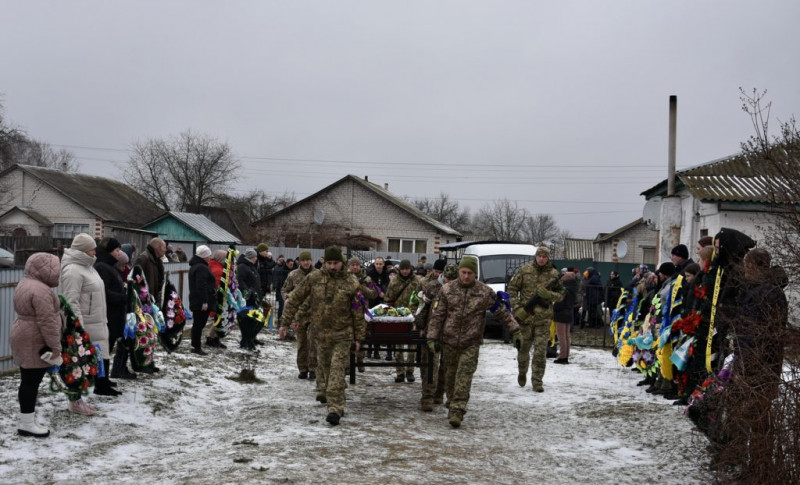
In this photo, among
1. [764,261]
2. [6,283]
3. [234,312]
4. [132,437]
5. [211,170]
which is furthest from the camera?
[211,170]

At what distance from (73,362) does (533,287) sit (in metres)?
6.42

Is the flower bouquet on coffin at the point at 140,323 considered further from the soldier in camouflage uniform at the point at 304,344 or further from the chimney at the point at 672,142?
the chimney at the point at 672,142

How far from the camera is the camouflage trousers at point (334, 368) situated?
27.8 feet

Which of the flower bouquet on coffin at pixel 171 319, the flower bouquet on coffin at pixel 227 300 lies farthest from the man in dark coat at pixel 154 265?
the flower bouquet on coffin at pixel 227 300

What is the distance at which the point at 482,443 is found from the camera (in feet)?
25.7

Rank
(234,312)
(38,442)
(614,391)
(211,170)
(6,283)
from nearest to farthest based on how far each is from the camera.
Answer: (38,442) < (6,283) < (614,391) < (234,312) < (211,170)

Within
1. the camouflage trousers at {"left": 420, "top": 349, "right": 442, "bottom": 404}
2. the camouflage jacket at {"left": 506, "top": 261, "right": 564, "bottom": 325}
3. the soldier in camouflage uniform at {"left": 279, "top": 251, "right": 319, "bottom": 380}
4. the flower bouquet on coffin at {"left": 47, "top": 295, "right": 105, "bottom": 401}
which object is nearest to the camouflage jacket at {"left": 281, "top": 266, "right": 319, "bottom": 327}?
the soldier in camouflage uniform at {"left": 279, "top": 251, "right": 319, "bottom": 380}

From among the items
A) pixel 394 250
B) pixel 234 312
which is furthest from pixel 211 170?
pixel 234 312

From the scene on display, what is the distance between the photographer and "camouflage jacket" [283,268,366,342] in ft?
29.2

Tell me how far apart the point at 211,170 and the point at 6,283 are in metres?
53.3

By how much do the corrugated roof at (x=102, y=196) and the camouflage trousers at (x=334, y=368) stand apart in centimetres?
4194

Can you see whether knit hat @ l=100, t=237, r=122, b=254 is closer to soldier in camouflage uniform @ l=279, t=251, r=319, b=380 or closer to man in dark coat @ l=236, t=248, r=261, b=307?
soldier in camouflage uniform @ l=279, t=251, r=319, b=380

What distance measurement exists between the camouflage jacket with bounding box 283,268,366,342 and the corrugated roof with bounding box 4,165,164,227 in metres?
42.0

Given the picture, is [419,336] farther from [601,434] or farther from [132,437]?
[132,437]
